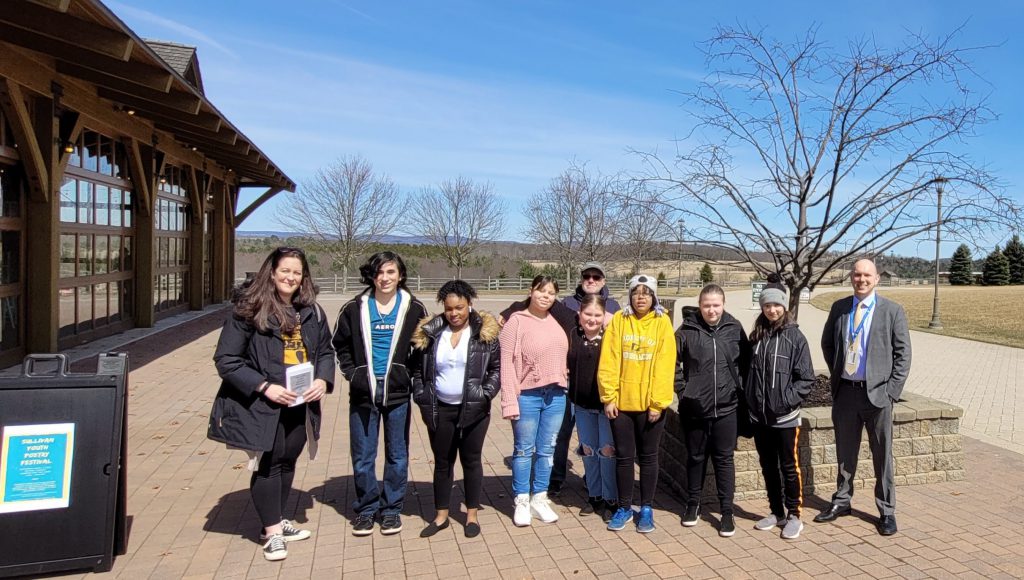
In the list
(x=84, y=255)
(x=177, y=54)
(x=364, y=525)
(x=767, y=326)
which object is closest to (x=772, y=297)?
(x=767, y=326)

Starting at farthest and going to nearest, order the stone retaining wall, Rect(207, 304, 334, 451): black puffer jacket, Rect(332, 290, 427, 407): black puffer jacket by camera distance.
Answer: the stone retaining wall < Rect(332, 290, 427, 407): black puffer jacket < Rect(207, 304, 334, 451): black puffer jacket

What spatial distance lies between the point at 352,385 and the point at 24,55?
8.10 metres

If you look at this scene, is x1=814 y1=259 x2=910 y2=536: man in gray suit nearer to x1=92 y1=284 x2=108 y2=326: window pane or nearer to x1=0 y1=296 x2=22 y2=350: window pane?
x1=0 y1=296 x2=22 y2=350: window pane

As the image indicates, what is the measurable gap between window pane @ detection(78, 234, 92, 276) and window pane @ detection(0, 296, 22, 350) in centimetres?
194

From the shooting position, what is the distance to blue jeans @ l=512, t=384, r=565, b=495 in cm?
420

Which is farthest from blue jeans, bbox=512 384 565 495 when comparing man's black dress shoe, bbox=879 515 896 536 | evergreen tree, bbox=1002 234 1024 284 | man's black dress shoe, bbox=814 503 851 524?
evergreen tree, bbox=1002 234 1024 284

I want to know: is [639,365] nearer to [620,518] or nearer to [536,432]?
[536,432]

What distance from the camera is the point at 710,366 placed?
4.07m

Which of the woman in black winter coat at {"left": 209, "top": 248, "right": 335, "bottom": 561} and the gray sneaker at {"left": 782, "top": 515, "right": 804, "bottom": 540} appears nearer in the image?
the woman in black winter coat at {"left": 209, "top": 248, "right": 335, "bottom": 561}

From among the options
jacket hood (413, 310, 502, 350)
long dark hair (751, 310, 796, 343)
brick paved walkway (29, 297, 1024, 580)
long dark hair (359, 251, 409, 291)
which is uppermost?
long dark hair (359, 251, 409, 291)

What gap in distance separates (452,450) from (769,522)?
81.2 inches

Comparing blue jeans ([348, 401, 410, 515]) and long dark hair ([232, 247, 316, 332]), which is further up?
long dark hair ([232, 247, 316, 332])

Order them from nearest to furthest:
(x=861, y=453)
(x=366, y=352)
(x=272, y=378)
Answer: (x=272, y=378) → (x=366, y=352) → (x=861, y=453)

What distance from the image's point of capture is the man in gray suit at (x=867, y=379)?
4.14 metres
